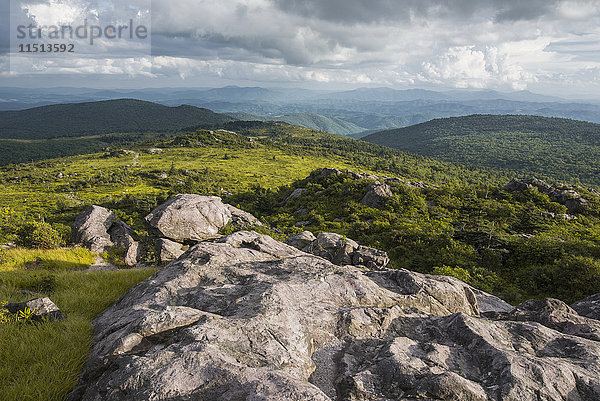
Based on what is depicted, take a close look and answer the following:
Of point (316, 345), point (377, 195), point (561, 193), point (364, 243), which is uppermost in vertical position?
point (561, 193)

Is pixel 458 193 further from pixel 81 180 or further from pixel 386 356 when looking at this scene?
pixel 81 180

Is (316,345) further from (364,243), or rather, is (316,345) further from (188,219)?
(364,243)

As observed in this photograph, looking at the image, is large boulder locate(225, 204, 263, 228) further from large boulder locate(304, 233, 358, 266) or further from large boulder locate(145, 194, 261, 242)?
large boulder locate(304, 233, 358, 266)

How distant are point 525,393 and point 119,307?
11961mm

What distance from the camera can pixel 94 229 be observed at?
2856cm

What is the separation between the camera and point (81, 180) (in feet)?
429

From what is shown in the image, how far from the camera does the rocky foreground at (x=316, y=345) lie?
5859mm

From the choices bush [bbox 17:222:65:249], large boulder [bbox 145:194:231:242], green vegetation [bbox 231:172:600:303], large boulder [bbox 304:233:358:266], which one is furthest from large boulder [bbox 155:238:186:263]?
green vegetation [bbox 231:172:600:303]

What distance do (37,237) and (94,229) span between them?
7.01 m

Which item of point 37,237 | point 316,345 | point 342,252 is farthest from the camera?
point 342,252

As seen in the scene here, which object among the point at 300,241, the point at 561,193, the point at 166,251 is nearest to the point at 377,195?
the point at 300,241

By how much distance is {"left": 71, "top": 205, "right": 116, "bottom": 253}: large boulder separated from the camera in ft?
86.0

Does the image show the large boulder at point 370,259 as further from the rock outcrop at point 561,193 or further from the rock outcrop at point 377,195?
the rock outcrop at point 561,193

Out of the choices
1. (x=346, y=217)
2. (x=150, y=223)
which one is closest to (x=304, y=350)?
(x=150, y=223)
